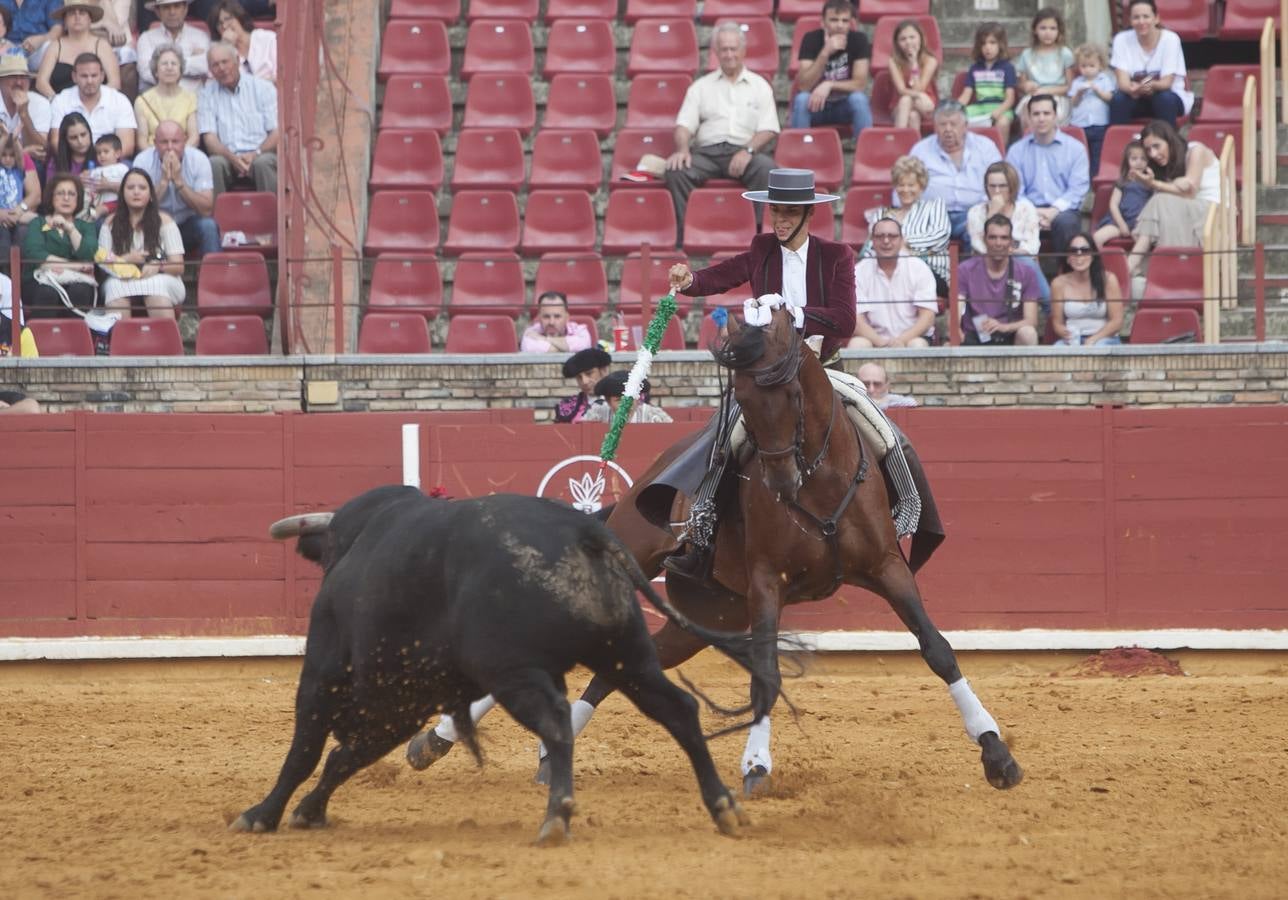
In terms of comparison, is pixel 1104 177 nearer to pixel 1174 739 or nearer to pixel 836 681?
pixel 836 681

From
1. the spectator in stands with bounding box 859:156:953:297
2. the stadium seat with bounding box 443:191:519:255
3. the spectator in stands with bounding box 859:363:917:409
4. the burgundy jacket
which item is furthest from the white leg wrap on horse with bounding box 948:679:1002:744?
the stadium seat with bounding box 443:191:519:255

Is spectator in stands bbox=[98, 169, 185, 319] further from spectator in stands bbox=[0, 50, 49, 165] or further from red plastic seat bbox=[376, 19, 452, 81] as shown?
red plastic seat bbox=[376, 19, 452, 81]

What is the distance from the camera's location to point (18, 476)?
1114cm

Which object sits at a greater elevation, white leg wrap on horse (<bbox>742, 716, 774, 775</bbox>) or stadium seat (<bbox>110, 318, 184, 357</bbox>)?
stadium seat (<bbox>110, 318, 184, 357</bbox>)

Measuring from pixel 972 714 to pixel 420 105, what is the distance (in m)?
9.34

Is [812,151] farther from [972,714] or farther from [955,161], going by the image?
[972,714]

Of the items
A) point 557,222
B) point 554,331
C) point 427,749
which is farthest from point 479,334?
point 427,749

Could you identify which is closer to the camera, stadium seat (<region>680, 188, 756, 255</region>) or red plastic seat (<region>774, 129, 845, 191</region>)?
stadium seat (<region>680, 188, 756, 255</region>)

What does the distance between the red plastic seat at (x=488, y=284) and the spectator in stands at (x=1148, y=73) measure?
4838mm

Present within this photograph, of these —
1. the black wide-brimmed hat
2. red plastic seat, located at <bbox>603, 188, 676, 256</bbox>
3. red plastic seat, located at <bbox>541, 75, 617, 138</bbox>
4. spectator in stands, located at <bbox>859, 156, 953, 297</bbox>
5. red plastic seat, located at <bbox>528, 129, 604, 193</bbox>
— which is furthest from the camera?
red plastic seat, located at <bbox>541, 75, 617, 138</bbox>

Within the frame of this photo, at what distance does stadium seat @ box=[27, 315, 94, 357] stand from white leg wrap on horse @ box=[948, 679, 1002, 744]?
300 inches

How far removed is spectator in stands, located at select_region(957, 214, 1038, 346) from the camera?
38.9 feet

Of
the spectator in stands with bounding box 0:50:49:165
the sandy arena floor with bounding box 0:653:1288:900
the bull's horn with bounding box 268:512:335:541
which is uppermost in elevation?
the spectator in stands with bounding box 0:50:49:165

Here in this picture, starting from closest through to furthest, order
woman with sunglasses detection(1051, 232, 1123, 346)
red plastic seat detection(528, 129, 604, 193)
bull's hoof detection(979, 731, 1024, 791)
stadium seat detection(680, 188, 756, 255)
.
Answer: bull's hoof detection(979, 731, 1024, 791), woman with sunglasses detection(1051, 232, 1123, 346), stadium seat detection(680, 188, 756, 255), red plastic seat detection(528, 129, 604, 193)
